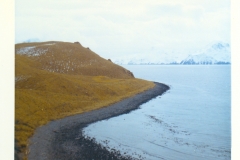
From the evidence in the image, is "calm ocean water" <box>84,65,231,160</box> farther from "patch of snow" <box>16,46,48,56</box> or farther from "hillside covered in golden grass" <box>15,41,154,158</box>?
"patch of snow" <box>16,46,48,56</box>

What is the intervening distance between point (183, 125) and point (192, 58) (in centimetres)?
95

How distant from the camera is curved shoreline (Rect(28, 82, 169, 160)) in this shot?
10.8ft

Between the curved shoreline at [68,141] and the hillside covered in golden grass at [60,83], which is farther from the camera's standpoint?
the hillside covered in golden grass at [60,83]

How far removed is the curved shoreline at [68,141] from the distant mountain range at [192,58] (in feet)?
2.72

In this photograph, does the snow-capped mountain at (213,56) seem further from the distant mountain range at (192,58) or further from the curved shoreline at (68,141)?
the curved shoreline at (68,141)

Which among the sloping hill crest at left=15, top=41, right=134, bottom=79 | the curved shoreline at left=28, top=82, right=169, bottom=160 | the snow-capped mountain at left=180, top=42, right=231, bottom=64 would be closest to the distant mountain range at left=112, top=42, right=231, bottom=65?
the snow-capped mountain at left=180, top=42, right=231, bottom=64

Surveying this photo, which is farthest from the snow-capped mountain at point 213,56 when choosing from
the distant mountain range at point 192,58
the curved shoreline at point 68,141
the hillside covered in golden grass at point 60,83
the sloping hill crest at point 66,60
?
the curved shoreline at point 68,141

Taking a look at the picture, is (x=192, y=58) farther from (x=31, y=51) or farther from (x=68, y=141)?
(x=31, y=51)

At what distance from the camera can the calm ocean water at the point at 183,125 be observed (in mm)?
3398

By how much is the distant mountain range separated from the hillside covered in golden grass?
0.23m

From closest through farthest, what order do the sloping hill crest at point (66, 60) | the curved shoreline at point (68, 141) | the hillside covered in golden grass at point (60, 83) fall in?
the curved shoreline at point (68, 141) < the hillside covered in golden grass at point (60, 83) < the sloping hill crest at point (66, 60)

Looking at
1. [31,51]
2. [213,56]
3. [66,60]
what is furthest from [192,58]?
[31,51]

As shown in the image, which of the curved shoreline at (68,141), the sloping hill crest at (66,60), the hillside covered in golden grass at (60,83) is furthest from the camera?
the sloping hill crest at (66,60)

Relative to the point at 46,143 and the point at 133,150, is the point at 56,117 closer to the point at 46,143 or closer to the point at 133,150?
the point at 46,143
